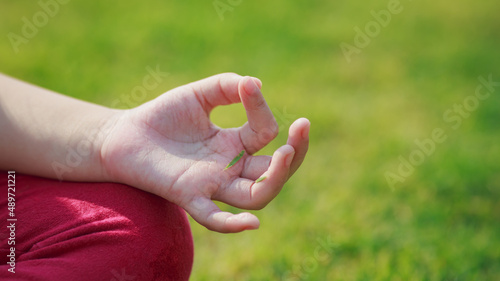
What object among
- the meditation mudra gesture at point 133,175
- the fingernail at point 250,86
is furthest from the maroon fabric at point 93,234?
the fingernail at point 250,86

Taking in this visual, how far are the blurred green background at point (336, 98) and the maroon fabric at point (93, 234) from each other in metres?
0.82

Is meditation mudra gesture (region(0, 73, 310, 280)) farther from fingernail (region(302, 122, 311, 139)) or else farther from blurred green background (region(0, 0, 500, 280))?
blurred green background (region(0, 0, 500, 280))

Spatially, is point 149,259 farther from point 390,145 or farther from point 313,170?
point 390,145

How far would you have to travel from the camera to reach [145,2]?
4.65 metres

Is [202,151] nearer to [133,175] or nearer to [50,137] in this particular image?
[133,175]

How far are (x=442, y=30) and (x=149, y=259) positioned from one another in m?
4.06

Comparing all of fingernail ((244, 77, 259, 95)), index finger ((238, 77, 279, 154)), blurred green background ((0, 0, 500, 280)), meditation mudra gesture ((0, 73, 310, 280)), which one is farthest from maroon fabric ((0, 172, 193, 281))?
blurred green background ((0, 0, 500, 280))

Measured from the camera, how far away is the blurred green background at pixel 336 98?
226cm

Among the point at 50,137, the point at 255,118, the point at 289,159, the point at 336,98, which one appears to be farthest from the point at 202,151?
the point at 336,98

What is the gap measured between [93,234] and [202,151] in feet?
1.31

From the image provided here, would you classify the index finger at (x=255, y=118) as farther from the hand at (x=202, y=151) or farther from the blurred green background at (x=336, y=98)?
the blurred green background at (x=336, y=98)

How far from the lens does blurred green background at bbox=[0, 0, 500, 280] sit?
2256 millimetres

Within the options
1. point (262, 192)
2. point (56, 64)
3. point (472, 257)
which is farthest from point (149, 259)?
point (56, 64)

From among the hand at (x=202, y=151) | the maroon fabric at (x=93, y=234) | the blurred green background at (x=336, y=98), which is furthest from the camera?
the blurred green background at (x=336, y=98)
